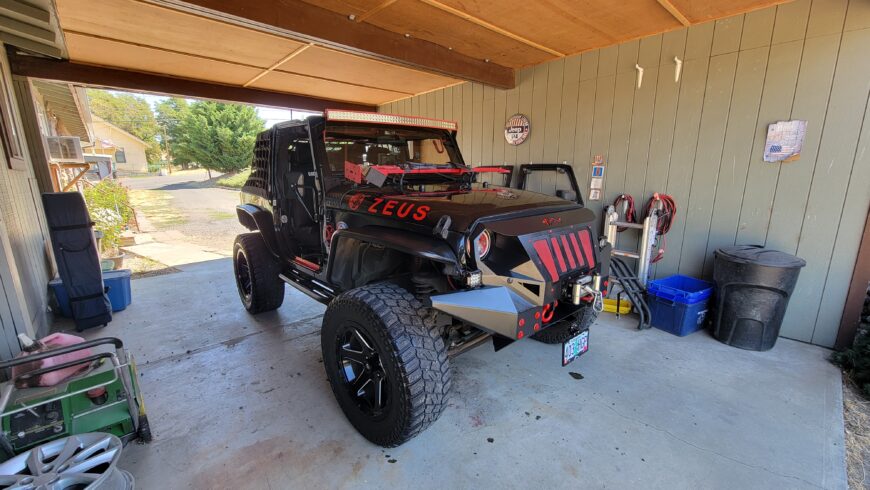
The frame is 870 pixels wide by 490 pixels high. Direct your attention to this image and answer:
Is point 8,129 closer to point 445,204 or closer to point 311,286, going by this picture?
point 311,286

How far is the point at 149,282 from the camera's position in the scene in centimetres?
477

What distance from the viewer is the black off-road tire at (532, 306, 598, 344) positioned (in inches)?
90.5

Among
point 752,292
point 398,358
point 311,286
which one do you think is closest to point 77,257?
point 311,286

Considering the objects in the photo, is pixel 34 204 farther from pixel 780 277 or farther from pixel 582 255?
pixel 780 277

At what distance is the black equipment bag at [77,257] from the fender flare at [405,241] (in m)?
2.79

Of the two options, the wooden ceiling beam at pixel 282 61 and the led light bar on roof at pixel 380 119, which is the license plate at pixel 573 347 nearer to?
the led light bar on roof at pixel 380 119

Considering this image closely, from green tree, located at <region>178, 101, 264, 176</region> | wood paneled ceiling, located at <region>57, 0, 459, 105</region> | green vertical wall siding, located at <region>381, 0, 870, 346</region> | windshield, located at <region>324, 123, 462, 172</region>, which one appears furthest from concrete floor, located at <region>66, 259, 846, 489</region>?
green tree, located at <region>178, 101, 264, 176</region>

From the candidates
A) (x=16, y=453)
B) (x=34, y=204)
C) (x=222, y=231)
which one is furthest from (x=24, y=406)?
(x=222, y=231)

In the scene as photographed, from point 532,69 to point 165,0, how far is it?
12.5 feet

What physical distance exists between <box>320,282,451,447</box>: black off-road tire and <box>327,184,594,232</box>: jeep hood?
16.8 inches

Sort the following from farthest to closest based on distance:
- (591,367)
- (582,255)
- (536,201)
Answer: (591,367) → (536,201) → (582,255)

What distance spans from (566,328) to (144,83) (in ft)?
18.9

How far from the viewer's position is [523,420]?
2.15 meters

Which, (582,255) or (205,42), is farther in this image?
(205,42)
